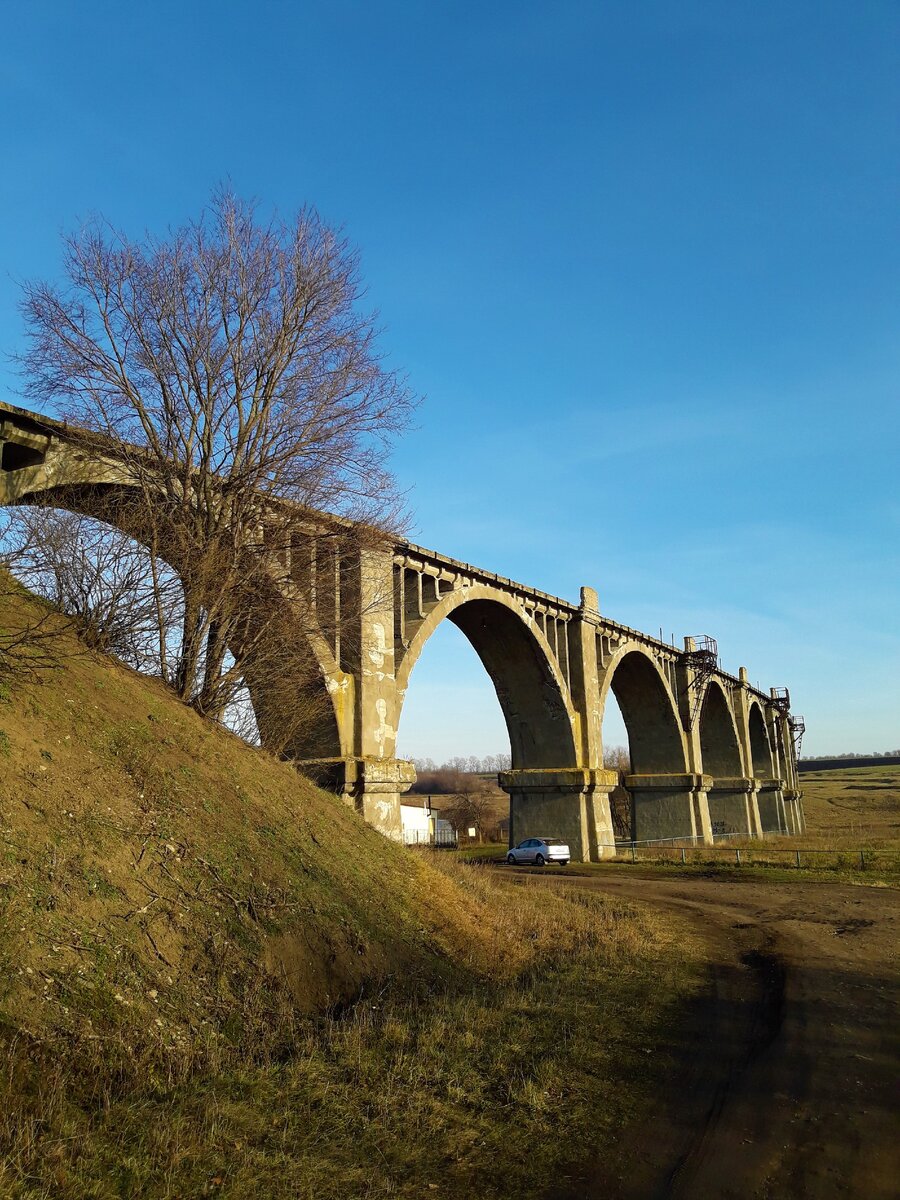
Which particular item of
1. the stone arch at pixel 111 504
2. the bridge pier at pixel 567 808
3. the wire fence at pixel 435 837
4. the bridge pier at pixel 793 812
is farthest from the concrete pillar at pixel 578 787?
the bridge pier at pixel 793 812

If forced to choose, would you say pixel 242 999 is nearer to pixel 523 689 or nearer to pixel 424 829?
pixel 523 689

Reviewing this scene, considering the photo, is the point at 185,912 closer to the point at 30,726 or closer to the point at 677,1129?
the point at 30,726

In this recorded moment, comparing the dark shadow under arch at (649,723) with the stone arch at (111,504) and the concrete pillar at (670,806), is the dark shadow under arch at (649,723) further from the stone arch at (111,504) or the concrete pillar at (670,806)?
the stone arch at (111,504)

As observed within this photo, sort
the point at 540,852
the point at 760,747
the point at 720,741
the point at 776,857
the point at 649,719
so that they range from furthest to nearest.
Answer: the point at 760,747 < the point at 720,741 < the point at 649,719 < the point at 776,857 < the point at 540,852

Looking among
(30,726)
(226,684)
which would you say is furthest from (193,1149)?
(226,684)

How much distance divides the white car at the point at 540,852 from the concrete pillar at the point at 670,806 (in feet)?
40.8

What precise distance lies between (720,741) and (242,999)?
49.7 metres

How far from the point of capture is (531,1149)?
5.29 m

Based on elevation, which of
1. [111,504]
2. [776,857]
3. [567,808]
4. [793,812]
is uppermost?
[111,504]

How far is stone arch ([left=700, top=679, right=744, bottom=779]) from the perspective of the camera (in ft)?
171

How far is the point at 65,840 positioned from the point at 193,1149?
3.32 meters

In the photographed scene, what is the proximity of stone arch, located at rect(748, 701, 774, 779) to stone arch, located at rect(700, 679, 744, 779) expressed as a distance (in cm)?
1109

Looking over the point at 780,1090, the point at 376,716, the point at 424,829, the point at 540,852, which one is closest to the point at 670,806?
the point at 540,852

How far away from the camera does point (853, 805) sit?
92062mm
